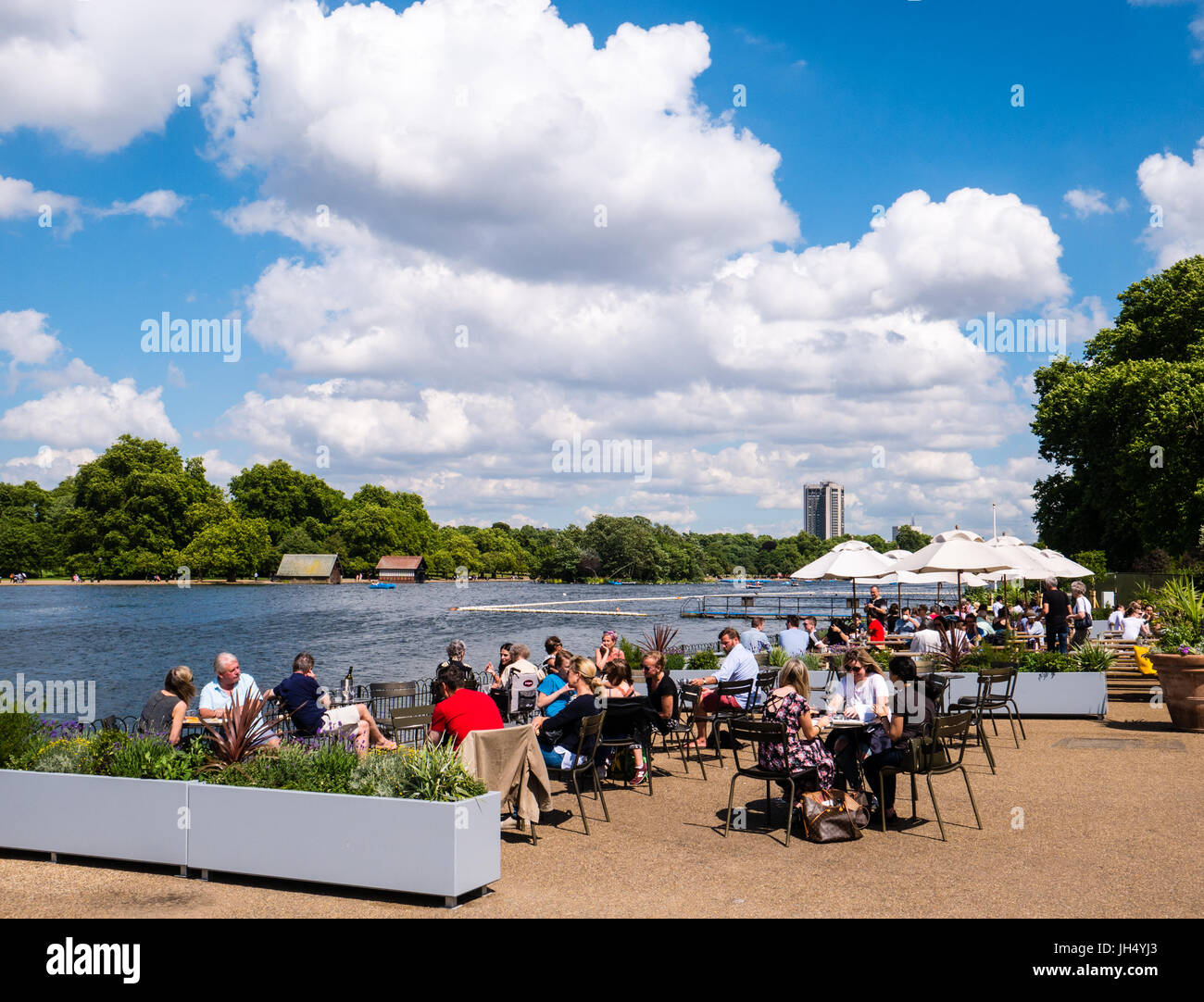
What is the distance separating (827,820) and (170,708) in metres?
5.67

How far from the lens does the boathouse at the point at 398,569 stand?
130 m

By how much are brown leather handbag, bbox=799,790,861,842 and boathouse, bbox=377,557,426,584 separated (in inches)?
4971

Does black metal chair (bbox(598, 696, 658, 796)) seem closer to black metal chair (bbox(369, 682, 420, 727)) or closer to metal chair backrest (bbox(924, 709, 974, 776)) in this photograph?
metal chair backrest (bbox(924, 709, 974, 776))

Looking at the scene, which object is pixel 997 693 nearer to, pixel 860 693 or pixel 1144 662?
pixel 1144 662

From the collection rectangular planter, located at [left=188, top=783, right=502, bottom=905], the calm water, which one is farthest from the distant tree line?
rectangular planter, located at [left=188, top=783, right=502, bottom=905]

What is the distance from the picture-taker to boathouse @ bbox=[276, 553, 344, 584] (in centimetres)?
11956

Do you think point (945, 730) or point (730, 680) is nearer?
point (945, 730)

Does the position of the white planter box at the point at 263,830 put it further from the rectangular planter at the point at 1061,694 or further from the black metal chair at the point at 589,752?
the rectangular planter at the point at 1061,694

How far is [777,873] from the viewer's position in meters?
6.52

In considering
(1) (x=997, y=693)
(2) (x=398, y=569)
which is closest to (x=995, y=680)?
(1) (x=997, y=693)
